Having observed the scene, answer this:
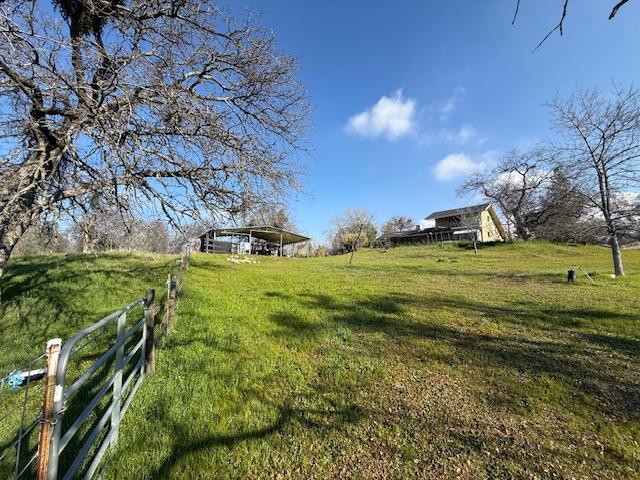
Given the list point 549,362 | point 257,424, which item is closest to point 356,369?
point 257,424

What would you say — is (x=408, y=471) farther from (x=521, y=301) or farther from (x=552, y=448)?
(x=521, y=301)

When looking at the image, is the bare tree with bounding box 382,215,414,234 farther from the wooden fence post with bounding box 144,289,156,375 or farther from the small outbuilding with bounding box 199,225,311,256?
the wooden fence post with bounding box 144,289,156,375

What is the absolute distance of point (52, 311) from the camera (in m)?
6.79

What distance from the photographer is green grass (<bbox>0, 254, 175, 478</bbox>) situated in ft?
11.8

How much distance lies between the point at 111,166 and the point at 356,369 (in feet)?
15.8

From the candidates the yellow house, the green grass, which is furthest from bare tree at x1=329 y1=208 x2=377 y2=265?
the green grass

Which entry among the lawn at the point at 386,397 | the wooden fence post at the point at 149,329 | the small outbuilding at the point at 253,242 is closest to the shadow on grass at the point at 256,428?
the lawn at the point at 386,397

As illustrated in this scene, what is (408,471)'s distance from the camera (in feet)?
8.48

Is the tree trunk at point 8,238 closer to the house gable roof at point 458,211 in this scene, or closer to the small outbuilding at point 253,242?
the small outbuilding at point 253,242

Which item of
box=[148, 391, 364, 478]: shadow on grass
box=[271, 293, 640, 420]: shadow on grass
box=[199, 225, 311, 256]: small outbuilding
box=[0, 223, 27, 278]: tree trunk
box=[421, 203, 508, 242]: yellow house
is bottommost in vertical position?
box=[148, 391, 364, 478]: shadow on grass

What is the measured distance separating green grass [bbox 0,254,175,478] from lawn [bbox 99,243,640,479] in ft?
3.77

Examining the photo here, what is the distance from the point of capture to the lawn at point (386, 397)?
104 inches

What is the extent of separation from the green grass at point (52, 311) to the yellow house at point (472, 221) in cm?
3964

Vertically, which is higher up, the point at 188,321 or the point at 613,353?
the point at 188,321
